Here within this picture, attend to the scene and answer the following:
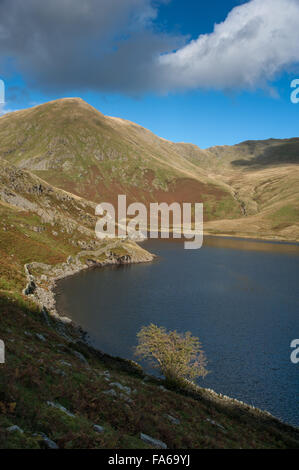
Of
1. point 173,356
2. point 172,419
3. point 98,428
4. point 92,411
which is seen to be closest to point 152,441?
point 98,428

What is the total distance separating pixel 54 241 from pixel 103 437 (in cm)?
11313

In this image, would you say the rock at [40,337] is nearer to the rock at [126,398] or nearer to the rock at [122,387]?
the rock at [122,387]

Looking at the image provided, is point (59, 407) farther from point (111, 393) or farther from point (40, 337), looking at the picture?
point (40, 337)

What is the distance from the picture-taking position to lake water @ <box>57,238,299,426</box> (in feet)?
154

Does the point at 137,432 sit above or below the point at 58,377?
below

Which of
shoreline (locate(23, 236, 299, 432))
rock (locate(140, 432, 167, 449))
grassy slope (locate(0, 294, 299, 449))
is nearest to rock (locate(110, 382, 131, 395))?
grassy slope (locate(0, 294, 299, 449))

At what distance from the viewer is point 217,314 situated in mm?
76375

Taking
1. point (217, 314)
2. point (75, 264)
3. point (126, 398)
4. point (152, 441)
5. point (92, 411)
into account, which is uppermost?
point (92, 411)

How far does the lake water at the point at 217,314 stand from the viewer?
46812 mm

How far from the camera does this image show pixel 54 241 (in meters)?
121

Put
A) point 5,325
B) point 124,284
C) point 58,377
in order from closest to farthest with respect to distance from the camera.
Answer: point 58,377 → point 5,325 → point 124,284

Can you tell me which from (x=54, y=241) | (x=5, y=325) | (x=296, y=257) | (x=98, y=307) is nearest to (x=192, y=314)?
(x=98, y=307)

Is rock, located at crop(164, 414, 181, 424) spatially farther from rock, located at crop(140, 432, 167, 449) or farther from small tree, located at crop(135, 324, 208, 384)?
small tree, located at crop(135, 324, 208, 384)
